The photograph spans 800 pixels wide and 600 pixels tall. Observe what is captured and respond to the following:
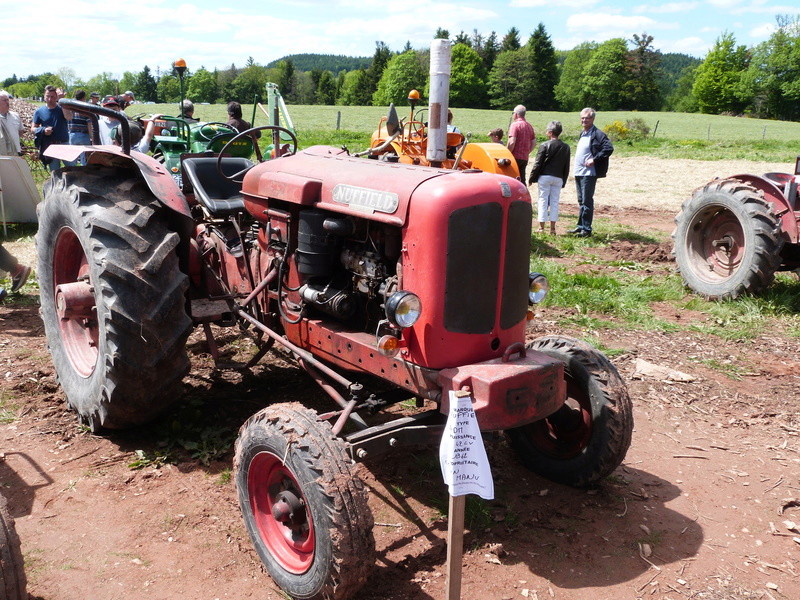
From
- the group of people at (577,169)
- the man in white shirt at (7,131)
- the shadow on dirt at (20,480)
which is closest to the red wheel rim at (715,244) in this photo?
the group of people at (577,169)

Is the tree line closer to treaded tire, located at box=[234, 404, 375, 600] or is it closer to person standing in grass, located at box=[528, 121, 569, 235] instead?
person standing in grass, located at box=[528, 121, 569, 235]

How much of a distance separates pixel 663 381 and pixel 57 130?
27.3 ft

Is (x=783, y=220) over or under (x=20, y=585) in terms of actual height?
over

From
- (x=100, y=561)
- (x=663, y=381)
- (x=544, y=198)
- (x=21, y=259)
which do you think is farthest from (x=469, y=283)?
(x=544, y=198)

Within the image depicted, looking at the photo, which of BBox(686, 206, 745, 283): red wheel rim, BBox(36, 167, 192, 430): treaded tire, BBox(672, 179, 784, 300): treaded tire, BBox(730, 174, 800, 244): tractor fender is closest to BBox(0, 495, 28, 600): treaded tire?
BBox(36, 167, 192, 430): treaded tire

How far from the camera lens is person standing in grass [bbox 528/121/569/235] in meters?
9.84

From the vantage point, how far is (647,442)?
4188 mm

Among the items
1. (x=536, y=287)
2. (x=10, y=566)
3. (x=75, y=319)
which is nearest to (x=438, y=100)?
(x=536, y=287)

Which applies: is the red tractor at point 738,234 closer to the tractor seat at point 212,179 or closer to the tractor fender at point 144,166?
the tractor seat at point 212,179

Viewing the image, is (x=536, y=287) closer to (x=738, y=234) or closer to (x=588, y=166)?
(x=738, y=234)

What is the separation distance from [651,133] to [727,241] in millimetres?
33953

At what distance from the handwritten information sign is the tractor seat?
2570 mm

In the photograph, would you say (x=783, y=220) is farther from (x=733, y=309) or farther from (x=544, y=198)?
(x=544, y=198)

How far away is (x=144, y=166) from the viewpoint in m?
3.89
